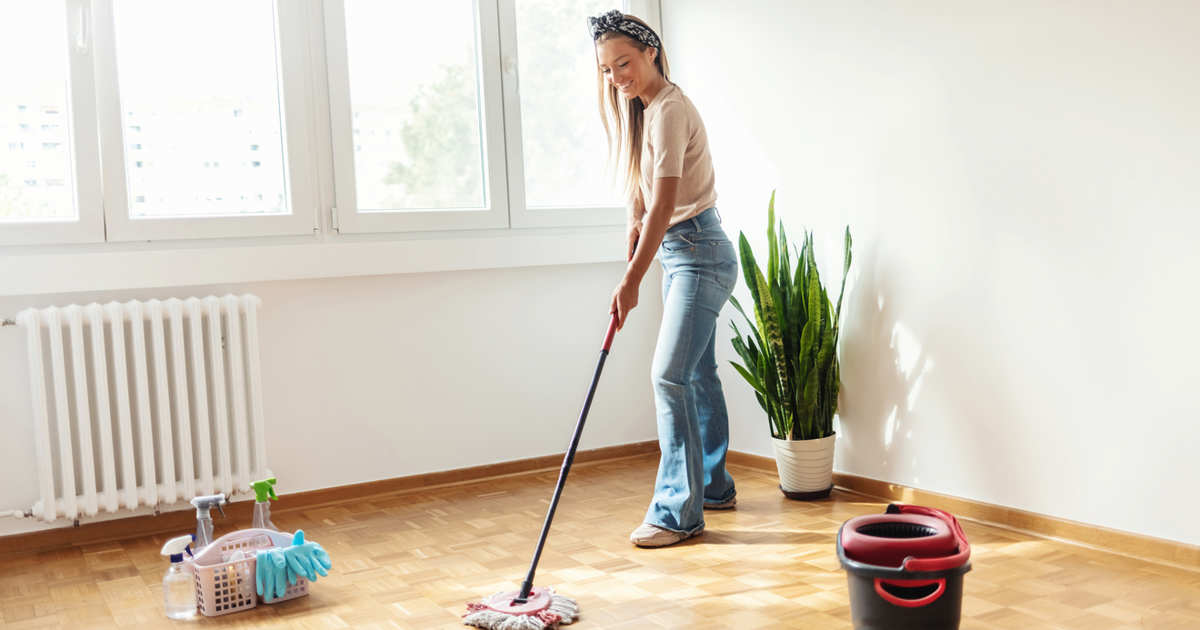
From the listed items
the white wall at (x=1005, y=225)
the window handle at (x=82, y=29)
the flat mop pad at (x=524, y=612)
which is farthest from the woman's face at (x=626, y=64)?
the window handle at (x=82, y=29)

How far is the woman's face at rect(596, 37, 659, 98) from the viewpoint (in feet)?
8.61

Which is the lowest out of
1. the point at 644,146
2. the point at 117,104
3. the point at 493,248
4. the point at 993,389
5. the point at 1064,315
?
the point at 993,389

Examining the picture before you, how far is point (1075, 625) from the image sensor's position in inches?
79.3

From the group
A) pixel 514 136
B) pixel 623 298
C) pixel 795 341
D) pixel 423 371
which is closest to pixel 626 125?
pixel 623 298

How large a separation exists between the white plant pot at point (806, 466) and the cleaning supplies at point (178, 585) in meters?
1.66

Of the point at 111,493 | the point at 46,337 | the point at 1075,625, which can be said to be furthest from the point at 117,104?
the point at 1075,625

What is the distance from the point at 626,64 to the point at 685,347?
0.72 meters

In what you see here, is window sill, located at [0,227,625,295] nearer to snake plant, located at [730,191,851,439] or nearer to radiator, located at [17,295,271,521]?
radiator, located at [17,295,271,521]

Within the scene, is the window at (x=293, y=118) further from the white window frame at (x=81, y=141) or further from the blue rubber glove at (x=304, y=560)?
the blue rubber glove at (x=304, y=560)

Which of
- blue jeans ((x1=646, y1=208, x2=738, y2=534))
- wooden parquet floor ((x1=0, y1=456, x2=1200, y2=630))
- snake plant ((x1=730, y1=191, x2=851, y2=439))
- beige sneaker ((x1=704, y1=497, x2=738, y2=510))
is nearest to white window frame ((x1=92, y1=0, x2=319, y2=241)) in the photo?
wooden parquet floor ((x1=0, y1=456, x2=1200, y2=630))

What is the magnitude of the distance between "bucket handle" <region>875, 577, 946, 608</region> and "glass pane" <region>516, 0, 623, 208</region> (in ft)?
7.26

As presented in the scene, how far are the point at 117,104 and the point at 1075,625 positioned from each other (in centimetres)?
278

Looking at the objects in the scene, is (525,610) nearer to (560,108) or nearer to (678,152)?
(678,152)

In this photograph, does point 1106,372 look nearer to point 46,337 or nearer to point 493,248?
point 493,248
